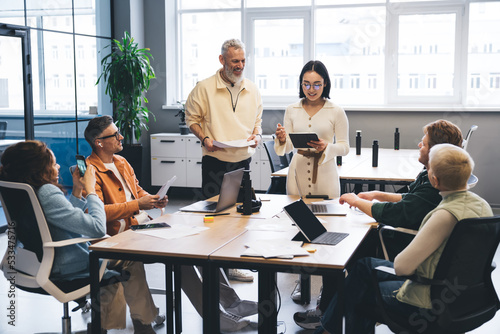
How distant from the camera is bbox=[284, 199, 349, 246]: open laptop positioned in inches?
101

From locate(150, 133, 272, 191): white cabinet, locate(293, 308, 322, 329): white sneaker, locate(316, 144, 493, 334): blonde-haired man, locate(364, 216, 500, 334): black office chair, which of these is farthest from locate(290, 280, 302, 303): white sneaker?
locate(150, 133, 272, 191): white cabinet

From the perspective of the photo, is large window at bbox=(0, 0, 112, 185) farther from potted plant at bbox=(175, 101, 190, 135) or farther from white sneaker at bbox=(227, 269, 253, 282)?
white sneaker at bbox=(227, 269, 253, 282)

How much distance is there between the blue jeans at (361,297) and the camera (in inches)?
93.0

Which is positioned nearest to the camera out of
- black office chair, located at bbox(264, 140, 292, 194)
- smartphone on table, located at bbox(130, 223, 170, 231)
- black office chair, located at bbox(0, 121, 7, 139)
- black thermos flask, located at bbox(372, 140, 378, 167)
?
smartphone on table, located at bbox(130, 223, 170, 231)

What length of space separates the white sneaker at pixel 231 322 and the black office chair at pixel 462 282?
126cm

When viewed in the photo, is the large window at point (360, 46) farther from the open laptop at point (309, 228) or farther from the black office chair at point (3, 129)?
the open laptop at point (309, 228)

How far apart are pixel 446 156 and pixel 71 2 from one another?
584 cm

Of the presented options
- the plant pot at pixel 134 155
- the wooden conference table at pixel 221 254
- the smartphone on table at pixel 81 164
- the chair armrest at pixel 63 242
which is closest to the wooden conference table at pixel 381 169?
the wooden conference table at pixel 221 254

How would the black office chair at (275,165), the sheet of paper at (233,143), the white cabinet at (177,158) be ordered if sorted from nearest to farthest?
the sheet of paper at (233,143), the black office chair at (275,165), the white cabinet at (177,158)

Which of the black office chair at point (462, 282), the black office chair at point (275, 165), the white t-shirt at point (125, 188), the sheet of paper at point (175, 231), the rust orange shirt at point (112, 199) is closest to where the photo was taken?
the black office chair at point (462, 282)

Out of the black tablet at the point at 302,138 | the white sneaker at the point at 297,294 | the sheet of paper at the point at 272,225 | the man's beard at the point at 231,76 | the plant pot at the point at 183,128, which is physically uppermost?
the man's beard at the point at 231,76

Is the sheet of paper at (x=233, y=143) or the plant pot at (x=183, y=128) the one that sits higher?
the sheet of paper at (x=233, y=143)

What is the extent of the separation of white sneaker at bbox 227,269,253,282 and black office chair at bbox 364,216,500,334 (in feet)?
6.74

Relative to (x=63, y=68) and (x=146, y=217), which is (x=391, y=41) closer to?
(x=63, y=68)
